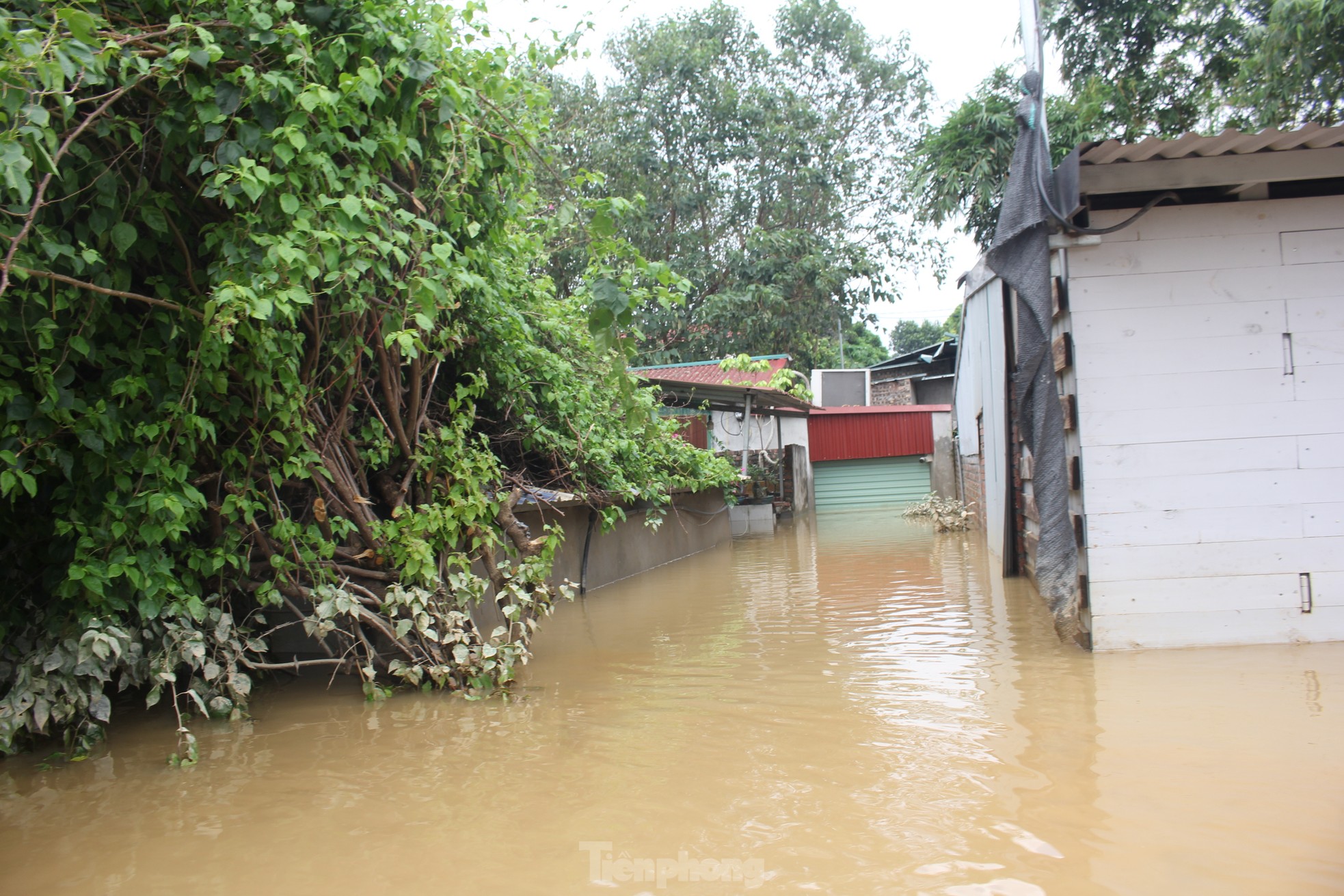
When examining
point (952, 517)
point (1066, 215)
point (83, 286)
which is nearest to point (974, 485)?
point (952, 517)

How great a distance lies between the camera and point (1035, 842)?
309 cm

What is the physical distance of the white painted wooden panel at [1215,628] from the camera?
211 inches

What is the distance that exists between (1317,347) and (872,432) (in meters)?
18.1

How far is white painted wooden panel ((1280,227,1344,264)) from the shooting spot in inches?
214

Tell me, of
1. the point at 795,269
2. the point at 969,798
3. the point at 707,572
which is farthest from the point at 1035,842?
the point at 795,269

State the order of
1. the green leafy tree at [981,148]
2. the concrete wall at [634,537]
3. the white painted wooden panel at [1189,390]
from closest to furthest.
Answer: the white painted wooden panel at [1189,390] → the concrete wall at [634,537] → the green leafy tree at [981,148]

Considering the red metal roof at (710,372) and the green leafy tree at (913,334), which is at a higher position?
the green leafy tree at (913,334)

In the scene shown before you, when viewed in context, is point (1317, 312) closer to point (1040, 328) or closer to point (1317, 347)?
point (1317, 347)

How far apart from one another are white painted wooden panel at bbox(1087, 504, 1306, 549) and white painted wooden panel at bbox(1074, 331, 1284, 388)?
790mm

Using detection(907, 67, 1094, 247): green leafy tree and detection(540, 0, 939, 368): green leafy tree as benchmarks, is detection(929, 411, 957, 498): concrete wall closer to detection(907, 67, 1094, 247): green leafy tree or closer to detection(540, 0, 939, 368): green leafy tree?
detection(540, 0, 939, 368): green leafy tree

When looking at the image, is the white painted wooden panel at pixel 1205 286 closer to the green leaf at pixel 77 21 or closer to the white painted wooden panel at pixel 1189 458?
the white painted wooden panel at pixel 1189 458

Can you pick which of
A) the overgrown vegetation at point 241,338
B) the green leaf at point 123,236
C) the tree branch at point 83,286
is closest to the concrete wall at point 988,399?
the overgrown vegetation at point 241,338

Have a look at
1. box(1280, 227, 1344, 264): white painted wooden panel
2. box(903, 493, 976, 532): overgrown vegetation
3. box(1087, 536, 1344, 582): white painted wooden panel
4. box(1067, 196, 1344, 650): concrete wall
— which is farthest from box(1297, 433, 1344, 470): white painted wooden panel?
box(903, 493, 976, 532): overgrown vegetation

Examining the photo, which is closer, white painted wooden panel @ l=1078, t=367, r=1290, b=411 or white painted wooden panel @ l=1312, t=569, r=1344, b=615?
white painted wooden panel @ l=1312, t=569, r=1344, b=615
